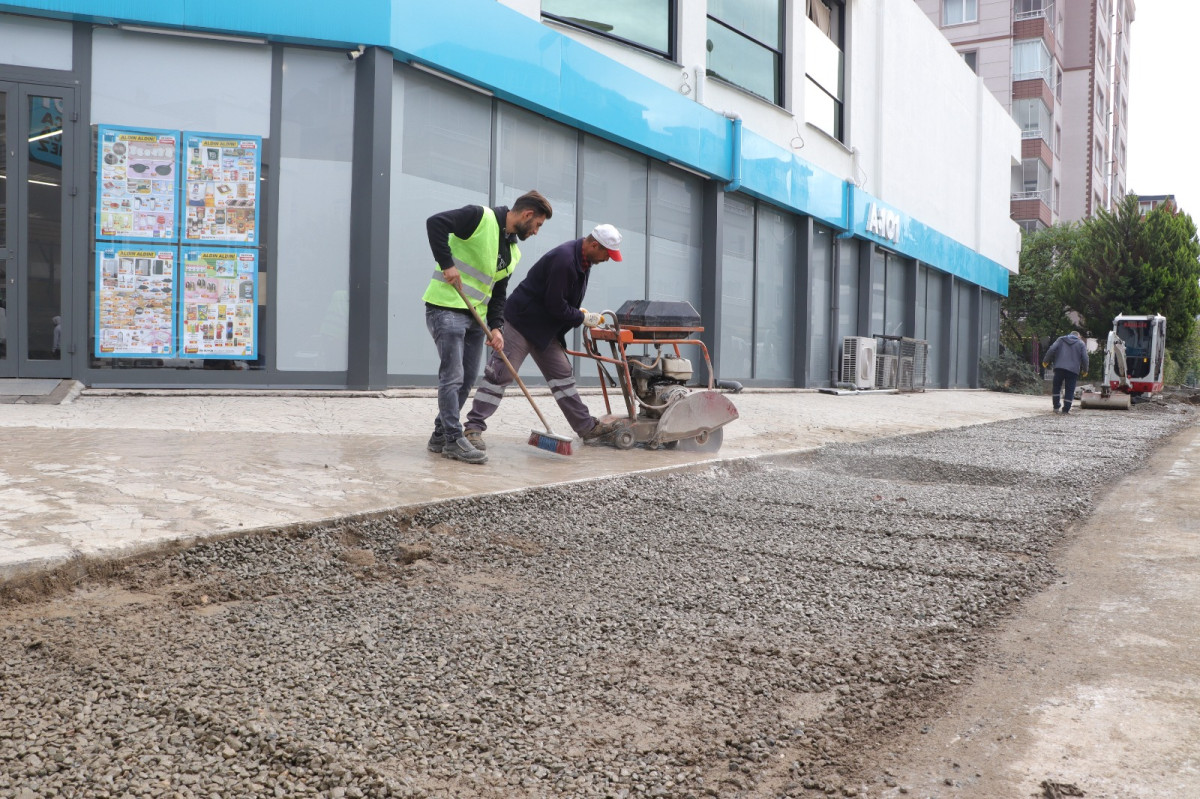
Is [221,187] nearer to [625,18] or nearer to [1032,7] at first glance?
[625,18]

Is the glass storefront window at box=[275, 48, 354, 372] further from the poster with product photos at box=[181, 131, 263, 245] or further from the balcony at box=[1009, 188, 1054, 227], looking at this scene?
the balcony at box=[1009, 188, 1054, 227]

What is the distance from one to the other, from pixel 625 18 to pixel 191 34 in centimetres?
642

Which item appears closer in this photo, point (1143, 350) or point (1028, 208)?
point (1143, 350)

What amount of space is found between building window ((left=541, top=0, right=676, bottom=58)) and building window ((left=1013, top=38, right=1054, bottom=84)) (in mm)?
36784

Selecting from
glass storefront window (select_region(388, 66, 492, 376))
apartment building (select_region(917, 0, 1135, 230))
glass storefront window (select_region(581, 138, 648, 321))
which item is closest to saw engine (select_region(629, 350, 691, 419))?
glass storefront window (select_region(388, 66, 492, 376))

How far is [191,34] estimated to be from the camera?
933 cm

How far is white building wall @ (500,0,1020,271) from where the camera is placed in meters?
14.5

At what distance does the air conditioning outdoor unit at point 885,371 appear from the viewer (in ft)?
67.5

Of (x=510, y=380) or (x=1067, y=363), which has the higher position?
(x=1067, y=363)

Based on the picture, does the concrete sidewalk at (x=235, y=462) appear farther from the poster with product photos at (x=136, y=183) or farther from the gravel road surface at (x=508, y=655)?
the poster with product photos at (x=136, y=183)

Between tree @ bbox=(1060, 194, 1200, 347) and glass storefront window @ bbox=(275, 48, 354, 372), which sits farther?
tree @ bbox=(1060, 194, 1200, 347)

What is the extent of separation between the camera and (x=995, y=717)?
2.41 metres

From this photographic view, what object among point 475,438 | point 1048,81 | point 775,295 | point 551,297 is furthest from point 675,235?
point 1048,81

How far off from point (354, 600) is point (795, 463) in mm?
4766
